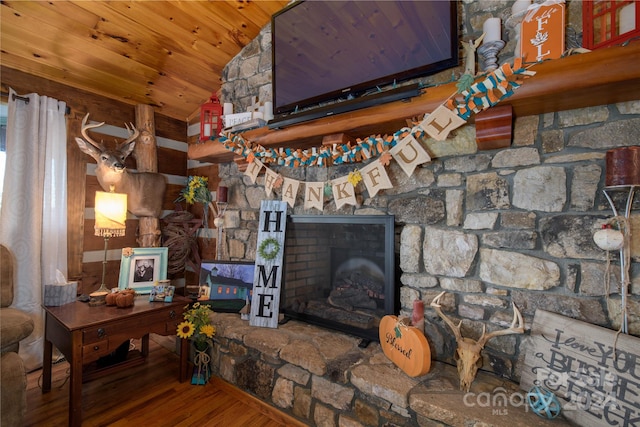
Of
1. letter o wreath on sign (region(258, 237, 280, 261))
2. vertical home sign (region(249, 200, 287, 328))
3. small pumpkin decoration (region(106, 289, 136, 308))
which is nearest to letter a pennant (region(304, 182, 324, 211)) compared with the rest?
vertical home sign (region(249, 200, 287, 328))

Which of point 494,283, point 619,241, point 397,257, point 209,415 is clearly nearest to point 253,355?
point 209,415

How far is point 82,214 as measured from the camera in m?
2.44

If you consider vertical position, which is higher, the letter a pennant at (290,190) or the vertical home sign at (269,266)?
the letter a pennant at (290,190)

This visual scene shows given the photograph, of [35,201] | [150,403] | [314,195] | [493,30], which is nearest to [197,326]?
[150,403]

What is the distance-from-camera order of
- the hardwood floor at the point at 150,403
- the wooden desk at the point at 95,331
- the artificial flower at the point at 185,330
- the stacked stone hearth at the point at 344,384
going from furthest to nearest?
the artificial flower at the point at 185,330
the hardwood floor at the point at 150,403
the wooden desk at the point at 95,331
the stacked stone hearth at the point at 344,384

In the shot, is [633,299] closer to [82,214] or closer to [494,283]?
[494,283]

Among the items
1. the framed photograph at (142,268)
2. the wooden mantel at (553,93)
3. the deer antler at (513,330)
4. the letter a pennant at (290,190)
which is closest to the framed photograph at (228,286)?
the framed photograph at (142,268)

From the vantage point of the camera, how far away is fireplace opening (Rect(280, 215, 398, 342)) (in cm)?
178

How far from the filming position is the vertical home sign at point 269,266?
2.05 meters

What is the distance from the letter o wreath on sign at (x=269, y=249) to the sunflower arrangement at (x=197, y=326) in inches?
23.1

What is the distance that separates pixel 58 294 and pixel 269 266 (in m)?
1.38

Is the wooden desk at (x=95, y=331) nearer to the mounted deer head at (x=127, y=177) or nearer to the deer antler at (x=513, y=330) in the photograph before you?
the mounted deer head at (x=127, y=177)

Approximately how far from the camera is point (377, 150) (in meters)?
1.66

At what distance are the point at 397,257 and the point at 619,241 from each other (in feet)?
3.10
